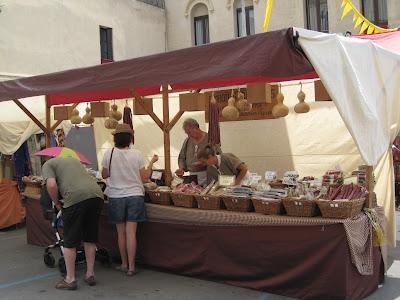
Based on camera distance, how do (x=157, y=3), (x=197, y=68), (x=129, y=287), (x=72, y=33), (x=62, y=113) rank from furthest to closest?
1. (x=157, y=3)
2. (x=72, y=33)
3. (x=62, y=113)
4. (x=129, y=287)
5. (x=197, y=68)

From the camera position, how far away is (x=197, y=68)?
4387 millimetres

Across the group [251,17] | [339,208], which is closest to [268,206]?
[339,208]

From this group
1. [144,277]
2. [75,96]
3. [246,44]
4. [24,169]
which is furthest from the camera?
[24,169]

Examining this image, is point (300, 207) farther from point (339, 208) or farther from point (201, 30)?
point (201, 30)

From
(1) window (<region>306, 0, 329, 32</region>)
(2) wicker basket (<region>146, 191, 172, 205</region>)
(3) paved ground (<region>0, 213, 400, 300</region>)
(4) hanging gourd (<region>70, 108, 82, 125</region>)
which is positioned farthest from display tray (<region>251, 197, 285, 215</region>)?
(1) window (<region>306, 0, 329, 32</region>)

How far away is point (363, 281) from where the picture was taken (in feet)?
15.0

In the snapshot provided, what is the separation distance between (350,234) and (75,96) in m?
5.34

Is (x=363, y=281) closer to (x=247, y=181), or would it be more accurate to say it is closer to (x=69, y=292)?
(x=247, y=181)

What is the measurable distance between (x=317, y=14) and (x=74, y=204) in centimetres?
1181

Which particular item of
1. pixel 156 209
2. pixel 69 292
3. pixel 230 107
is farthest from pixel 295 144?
pixel 69 292

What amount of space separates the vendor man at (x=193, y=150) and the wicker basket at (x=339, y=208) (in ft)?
6.61

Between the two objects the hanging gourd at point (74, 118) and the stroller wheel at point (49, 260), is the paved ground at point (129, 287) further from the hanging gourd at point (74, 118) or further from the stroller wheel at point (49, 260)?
the hanging gourd at point (74, 118)

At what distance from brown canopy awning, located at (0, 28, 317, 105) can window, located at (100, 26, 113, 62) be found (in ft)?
31.9

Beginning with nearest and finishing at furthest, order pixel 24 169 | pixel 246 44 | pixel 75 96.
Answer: pixel 246 44 < pixel 75 96 < pixel 24 169
